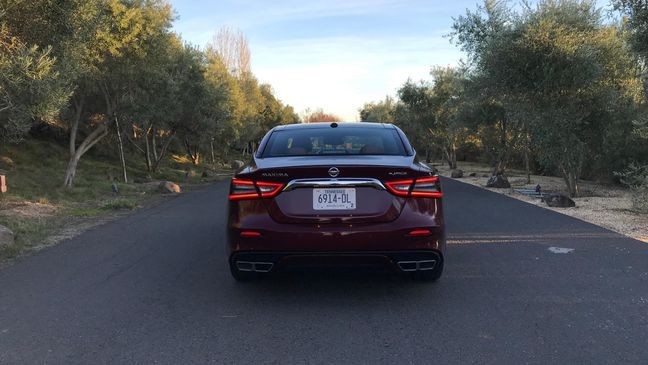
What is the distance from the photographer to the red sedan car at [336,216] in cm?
454

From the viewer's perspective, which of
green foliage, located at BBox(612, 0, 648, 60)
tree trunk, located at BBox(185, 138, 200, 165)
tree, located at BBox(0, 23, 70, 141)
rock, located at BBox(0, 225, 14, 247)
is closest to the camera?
rock, located at BBox(0, 225, 14, 247)

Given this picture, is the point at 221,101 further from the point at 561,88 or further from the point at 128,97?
the point at 561,88

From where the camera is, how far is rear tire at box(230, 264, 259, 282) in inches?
203

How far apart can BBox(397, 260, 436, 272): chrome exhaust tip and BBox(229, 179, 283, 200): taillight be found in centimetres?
128

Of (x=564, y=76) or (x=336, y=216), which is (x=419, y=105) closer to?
(x=564, y=76)

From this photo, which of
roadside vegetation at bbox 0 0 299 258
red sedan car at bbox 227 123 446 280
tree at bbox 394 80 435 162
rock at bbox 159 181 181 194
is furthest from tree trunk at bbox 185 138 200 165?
red sedan car at bbox 227 123 446 280

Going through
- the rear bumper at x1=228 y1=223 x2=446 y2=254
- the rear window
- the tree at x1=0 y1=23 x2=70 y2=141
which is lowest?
the rear bumper at x1=228 y1=223 x2=446 y2=254

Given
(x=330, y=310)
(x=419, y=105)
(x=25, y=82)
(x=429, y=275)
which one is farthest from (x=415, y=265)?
(x=419, y=105)

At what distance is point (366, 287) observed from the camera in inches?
212

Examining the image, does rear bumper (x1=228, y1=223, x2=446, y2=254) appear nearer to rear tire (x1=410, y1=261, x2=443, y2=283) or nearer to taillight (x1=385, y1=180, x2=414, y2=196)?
taillight (x1=385, y1=180, x2=414, y2=196)

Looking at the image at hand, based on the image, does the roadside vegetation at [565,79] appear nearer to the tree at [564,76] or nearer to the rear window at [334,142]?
the tree at [564,76]

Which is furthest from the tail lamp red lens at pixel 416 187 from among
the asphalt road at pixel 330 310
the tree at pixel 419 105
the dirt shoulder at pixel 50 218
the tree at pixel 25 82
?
the tree at pixel 419 105

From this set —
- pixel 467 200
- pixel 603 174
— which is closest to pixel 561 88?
pixel 467 200

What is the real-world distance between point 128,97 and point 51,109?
34.4 ft
